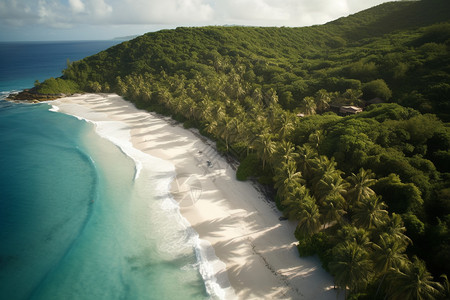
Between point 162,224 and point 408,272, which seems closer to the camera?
point 408,272

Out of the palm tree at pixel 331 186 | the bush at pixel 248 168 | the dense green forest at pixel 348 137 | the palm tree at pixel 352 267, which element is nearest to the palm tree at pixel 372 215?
the dense green forest at pixel 348 137

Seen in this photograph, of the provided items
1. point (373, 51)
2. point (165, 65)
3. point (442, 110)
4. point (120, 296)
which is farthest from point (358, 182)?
point (165, 65)

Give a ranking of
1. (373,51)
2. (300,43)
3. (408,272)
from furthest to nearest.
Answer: (300,43) → (373,51) → (408,272)

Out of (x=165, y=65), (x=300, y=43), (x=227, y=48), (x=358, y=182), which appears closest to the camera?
(x=358, y=182)

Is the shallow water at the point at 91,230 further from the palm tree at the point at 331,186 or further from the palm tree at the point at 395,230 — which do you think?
the palm tree at the point at 395,230

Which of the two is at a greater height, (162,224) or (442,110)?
(442,110)

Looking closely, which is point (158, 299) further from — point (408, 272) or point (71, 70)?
point (71, 70)

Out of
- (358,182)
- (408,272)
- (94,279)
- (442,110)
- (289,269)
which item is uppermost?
(442,110)
